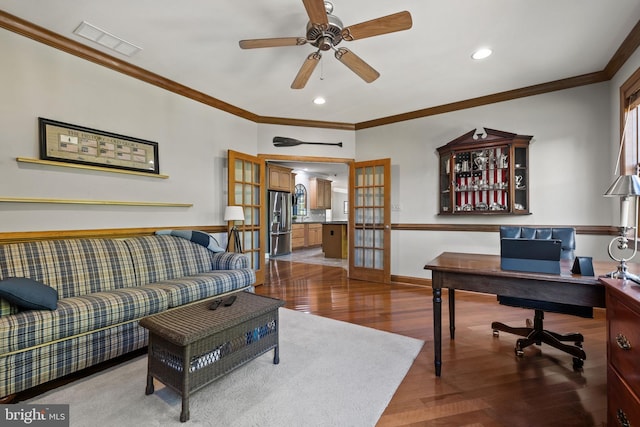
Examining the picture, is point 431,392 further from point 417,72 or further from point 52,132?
point 52,132

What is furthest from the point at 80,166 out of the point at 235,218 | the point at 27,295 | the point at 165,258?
the point at 235,218

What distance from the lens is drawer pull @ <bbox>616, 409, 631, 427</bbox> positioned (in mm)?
1158

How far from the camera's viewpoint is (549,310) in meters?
1.98

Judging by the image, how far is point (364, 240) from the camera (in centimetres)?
480

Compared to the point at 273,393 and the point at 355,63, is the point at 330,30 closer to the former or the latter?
the point at 355,63

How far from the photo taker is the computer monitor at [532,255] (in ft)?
5.23

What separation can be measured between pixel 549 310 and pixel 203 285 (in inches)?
109

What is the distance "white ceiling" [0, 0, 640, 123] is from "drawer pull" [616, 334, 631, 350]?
2271 mm

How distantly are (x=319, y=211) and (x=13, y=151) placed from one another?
7.96 meters

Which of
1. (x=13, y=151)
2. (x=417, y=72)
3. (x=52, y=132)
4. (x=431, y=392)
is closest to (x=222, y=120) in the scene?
(x=52, y=132)

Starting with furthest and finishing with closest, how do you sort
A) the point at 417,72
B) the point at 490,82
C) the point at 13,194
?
the point at 490,82 → the point at 417,72 → the point at 13,194

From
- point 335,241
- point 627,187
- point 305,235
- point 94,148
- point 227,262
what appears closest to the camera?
point 627,187

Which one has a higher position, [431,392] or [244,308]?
[244,308]

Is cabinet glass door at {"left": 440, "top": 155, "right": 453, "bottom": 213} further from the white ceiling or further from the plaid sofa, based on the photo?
the plaid sofa
